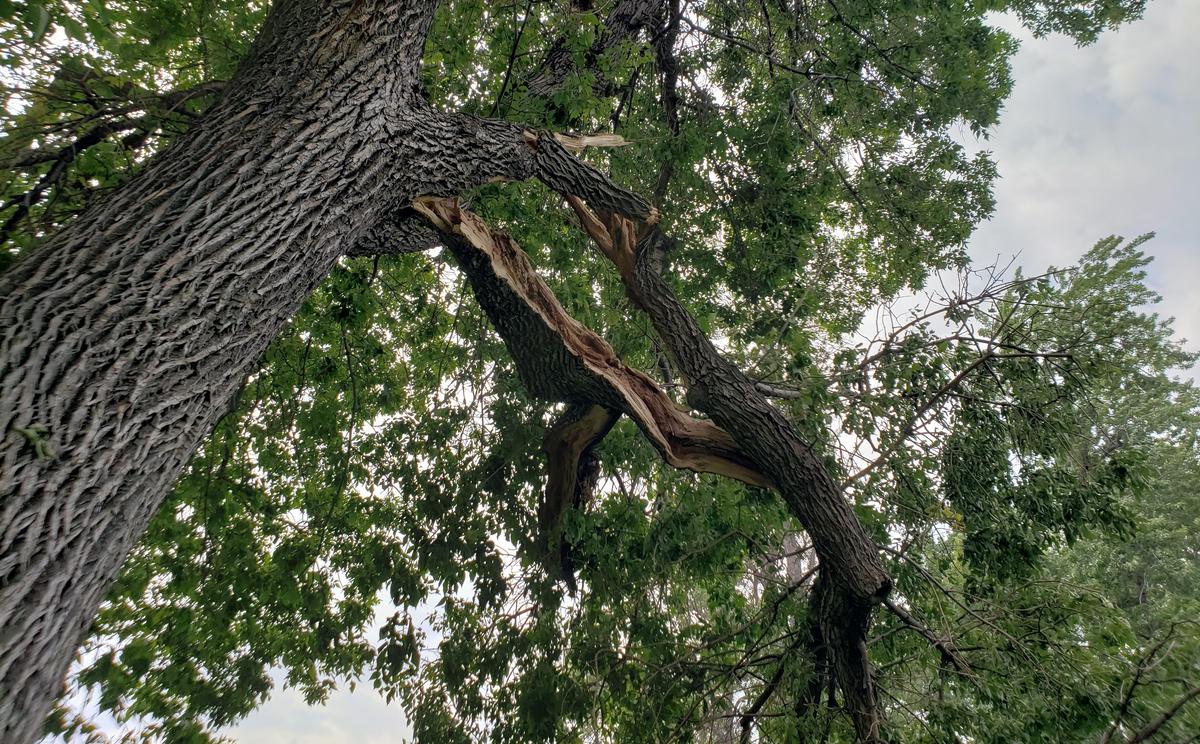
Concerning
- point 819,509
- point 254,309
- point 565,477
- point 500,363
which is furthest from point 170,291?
point 500,363

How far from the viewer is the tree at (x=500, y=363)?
2.19 meters

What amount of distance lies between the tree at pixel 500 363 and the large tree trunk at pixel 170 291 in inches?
0.5

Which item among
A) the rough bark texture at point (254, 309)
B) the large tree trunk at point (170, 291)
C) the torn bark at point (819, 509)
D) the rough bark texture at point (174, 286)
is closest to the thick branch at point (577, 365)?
the rough bark texture at point (254, 309)

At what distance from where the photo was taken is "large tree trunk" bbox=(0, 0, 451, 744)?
1736mm

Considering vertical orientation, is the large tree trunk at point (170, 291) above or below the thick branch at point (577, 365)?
below

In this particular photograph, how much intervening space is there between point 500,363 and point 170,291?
4340 mm

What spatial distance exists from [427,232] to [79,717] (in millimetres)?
3148

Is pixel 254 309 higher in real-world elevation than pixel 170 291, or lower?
higher

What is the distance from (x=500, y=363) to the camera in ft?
21.4

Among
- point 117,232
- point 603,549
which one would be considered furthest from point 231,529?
point 117,232

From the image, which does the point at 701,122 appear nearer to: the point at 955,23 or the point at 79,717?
the point at 955,23

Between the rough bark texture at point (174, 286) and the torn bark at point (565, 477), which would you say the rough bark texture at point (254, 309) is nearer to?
the rough bark texture at point (174, 286)

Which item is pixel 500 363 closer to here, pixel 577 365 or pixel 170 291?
pixel 577 365

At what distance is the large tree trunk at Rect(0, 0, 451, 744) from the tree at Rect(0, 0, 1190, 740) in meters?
0.01
